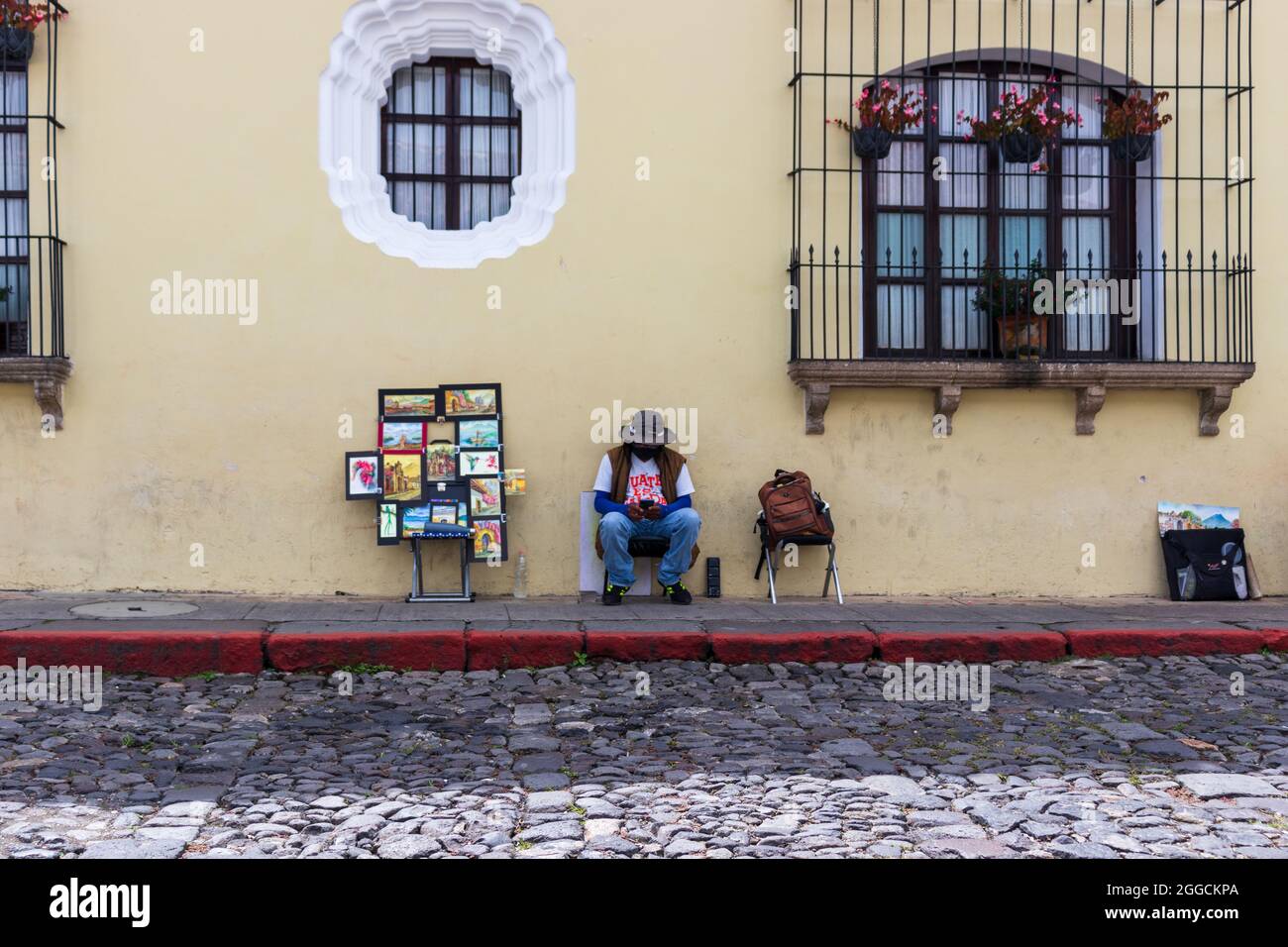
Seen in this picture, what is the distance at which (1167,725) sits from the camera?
6.26 m

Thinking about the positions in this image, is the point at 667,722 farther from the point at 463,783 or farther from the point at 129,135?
the point at 129,135

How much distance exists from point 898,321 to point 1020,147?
1.52 metres

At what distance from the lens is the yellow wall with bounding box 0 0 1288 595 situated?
9352 mm

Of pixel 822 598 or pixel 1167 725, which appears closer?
pixel 1167 725

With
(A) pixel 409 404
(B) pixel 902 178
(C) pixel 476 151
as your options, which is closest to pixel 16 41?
(C) pixel 476 151

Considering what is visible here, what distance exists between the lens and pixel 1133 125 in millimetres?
9727

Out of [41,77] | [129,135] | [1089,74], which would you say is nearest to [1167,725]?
[1089,74]

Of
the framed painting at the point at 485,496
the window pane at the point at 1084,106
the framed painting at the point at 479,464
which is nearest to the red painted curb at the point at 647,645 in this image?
the framed painting at the point at 485,496

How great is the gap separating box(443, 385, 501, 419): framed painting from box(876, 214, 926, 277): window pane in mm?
3043

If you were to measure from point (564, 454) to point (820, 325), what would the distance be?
211 cm

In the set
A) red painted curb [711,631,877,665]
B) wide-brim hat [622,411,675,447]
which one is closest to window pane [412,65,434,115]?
wide-brim hat [622,411,675,447]

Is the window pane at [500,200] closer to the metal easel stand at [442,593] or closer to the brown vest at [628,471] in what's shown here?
the brown vest at [628,471]

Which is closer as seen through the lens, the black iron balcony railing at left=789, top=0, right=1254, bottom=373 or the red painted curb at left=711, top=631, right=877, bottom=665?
the red painted curb at left=711, top=631, right=877, bottom=665

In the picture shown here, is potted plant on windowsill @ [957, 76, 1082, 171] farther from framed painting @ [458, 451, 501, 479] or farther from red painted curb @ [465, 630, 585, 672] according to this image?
red painted curb @ [465, 630, 585, 672]
